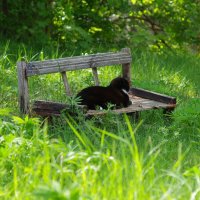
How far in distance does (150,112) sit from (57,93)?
127 centimetres

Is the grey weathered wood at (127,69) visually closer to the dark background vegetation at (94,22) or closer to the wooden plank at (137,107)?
the wooden plank at (137,107)

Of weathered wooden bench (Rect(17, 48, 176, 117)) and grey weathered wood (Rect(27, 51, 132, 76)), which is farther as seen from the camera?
grey weathered wood (Rect(27, 51, 132, 76))

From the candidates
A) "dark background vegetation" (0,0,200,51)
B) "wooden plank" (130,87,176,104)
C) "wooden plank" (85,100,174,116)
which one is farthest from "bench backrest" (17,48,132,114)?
"dark background vegetation" (0,0,200,51)

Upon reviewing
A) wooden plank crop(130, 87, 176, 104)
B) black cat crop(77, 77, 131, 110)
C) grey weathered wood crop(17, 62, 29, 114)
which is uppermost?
grey weathered wood crop(17, 62, 29, 114)

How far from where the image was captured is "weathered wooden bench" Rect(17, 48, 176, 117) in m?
7.80

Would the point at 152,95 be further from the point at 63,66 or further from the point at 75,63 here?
the point at 63,66

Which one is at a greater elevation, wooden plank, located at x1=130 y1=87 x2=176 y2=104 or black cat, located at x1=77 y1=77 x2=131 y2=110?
black cat, located at x1=77 y1=77 x2=131 y2=110

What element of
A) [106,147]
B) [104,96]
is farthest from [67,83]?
[106,147]

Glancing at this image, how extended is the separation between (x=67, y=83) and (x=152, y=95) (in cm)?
123

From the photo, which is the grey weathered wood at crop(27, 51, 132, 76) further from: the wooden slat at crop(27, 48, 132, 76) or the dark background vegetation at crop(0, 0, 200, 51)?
the dark background vegetation at crop(0, 0, 200, 51)

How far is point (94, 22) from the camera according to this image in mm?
14562

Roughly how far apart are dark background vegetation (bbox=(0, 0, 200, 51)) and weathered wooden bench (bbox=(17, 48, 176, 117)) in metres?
4.02

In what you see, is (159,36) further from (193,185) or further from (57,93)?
(193,185)

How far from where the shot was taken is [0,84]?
939cm
